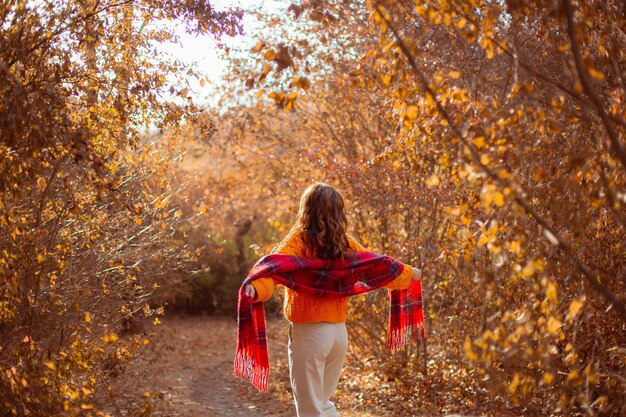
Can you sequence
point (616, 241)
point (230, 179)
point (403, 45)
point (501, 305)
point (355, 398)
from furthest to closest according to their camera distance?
point (230, 179)
point (355, 398)
point (501, 305)
point (616, 241)
point (403, 45)

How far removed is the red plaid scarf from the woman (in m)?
0.04

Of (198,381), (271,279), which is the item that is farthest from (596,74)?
(198,381)

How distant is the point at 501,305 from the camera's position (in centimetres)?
574

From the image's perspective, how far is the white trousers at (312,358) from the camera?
4.65m

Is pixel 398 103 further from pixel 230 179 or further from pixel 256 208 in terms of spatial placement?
pixel 256 208

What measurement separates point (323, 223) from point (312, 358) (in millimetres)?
902

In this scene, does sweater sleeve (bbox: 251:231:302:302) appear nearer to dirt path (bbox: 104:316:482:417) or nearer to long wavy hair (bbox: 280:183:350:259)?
long wavy hair (bbox: 280:183:350:259)

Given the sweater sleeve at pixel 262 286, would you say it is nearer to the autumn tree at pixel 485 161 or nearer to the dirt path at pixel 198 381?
the autumn tree at pixel 485 161

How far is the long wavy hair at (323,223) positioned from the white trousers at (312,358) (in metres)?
0.51

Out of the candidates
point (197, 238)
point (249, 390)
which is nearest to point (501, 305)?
point (249, 390)

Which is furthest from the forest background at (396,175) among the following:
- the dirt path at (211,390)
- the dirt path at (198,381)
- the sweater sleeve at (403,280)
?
the dirt path at (198,381)

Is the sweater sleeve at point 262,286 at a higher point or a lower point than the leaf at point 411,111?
lower

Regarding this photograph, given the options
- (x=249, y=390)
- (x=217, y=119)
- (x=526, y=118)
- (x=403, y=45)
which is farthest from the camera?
(x=217, y=119)

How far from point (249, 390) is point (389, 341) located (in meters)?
4.19
